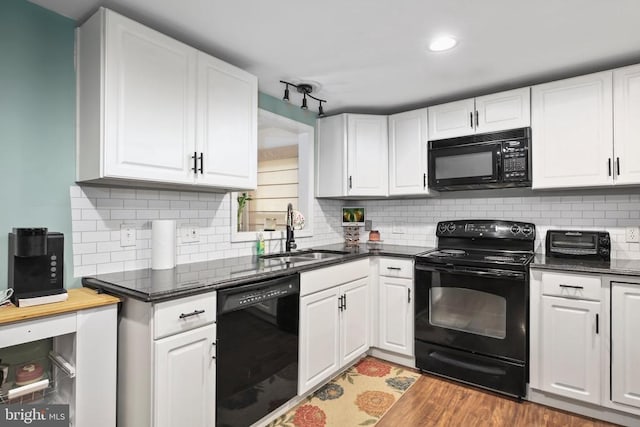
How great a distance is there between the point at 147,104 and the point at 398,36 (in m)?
1.44

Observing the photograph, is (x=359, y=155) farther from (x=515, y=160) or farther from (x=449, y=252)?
(x=515, y=160)

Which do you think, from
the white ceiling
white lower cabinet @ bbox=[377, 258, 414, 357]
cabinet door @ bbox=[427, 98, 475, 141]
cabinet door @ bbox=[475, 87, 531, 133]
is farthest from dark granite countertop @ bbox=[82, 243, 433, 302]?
cabinet door @ bbox=[475, 87, 531, 133]

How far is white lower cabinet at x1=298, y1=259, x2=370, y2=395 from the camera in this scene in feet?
7.57

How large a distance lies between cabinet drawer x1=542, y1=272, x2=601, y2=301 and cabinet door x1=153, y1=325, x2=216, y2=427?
2126 mm

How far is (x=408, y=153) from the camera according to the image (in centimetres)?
320

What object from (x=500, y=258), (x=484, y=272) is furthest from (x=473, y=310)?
(x=500, y=258)

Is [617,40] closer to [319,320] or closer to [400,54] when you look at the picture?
[400,54]

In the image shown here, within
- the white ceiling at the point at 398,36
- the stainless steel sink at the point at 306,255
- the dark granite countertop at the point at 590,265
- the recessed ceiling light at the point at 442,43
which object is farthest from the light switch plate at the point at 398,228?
the recessed ceiling light at the point at 442,43

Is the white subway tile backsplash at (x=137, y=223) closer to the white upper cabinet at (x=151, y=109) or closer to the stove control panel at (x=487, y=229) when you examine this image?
the white upper cabinet at (x=151, y=109)

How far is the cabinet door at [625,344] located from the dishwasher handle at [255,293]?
1941 mm

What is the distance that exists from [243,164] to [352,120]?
141cm

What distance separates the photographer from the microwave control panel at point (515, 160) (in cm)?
261

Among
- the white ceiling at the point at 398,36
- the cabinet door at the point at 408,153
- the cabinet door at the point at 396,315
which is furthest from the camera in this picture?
the cabinet door at the point at 408,153

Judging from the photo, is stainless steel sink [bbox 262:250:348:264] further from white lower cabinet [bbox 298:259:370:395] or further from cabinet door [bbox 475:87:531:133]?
cabinet door [bbox 475:87:531:133]
